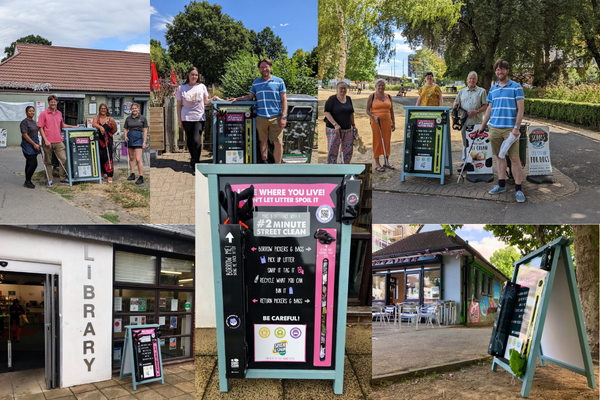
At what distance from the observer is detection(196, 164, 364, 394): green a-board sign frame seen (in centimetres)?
286

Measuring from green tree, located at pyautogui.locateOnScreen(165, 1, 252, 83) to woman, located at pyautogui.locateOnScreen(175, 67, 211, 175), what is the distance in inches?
7.2

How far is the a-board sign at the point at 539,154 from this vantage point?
562 cm

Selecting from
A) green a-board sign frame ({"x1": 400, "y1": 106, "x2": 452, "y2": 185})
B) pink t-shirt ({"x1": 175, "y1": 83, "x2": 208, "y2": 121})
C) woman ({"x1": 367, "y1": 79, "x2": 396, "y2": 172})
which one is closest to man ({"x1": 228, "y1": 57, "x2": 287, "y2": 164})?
pink t-shirt ({"x1": 175, "y1": 83, "x2": 208, "y2": 121})

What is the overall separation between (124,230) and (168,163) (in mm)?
1020

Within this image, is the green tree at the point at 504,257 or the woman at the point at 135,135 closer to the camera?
the woman at the point at 135,135

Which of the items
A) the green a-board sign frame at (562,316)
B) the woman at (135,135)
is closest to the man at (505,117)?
the green a-board sign frame at (562,316)

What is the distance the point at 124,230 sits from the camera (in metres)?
5.46

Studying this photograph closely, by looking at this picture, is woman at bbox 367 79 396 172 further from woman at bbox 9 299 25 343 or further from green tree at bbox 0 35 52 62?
woman at bbox 9 299 25 343

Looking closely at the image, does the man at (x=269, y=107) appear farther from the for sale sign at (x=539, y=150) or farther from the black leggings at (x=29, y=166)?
the for sale sign at (x=539, y=150)

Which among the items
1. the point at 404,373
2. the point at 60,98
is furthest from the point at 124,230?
the point at 404,373

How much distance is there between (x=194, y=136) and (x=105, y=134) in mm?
1466

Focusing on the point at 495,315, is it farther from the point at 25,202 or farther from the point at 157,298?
the point at 25,202

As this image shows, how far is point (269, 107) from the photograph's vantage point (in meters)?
5.29

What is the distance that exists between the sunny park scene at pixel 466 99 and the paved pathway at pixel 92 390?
344 cm
